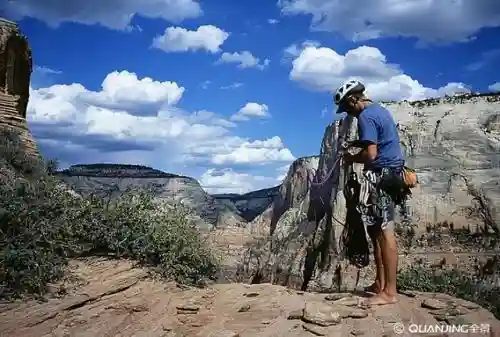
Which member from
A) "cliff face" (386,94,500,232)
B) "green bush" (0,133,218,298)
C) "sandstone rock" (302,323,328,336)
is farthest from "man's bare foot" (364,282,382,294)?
"cliff face" (386,94,500,232)

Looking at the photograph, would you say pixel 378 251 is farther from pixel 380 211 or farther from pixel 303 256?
pixel 303 256

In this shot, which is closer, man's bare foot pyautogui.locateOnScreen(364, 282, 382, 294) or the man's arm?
the man's arm

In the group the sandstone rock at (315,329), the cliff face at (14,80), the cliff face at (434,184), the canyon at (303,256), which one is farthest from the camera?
the cliff face at (434,184)

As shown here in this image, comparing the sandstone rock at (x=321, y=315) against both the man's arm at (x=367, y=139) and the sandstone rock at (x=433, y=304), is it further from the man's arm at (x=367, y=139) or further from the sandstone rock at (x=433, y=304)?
the man's arm at (x=367, y=139)

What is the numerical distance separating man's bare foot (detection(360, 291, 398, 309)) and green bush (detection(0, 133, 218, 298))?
2.14 meters

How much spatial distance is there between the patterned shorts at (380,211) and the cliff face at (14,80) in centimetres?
657

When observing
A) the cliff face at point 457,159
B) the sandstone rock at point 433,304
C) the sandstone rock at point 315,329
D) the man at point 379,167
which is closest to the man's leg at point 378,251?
the man at point 379,167

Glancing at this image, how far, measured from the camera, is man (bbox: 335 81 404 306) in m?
4.76

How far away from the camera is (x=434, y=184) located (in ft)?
73.7

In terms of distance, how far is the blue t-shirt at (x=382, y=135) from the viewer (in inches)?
191

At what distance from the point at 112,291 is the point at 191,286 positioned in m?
1.05
